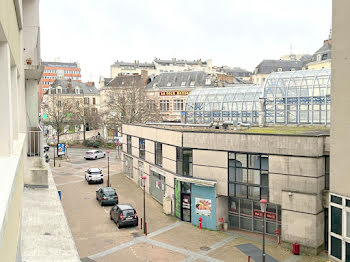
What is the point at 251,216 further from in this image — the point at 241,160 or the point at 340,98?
the point at 340,98

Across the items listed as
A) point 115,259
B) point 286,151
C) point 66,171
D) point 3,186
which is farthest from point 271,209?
point 66,171

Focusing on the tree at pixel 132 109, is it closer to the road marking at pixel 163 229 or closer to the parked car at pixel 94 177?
the parked car at pixel 94 177

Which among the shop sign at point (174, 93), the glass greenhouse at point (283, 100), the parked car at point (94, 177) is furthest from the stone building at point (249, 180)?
the shop sign at point (174, 93)

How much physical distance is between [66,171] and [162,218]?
23272mm

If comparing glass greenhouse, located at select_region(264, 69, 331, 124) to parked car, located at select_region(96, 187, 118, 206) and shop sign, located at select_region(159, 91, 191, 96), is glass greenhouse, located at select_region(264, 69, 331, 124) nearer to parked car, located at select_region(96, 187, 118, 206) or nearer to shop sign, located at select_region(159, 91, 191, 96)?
parked car, located at select_region(96, 187, 118, 206)

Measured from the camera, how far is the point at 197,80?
7031 centimetres

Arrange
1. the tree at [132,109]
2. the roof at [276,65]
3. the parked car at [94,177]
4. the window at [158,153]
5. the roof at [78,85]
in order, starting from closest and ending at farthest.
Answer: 1. the window at [158,153]
2. the parked car at [94,177]
3. the tree at [132,109]
4. the roof at [78,85]
5. the roof at [276,65]

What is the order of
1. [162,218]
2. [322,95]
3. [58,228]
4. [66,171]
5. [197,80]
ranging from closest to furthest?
[58,228]
[162,218]
[322,95]
[66,171]
[197,80]

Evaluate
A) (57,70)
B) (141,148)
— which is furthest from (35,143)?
(57,70)

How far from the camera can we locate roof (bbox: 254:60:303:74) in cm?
9612

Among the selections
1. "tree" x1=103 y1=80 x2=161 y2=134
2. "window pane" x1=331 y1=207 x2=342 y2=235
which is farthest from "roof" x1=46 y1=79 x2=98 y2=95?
"window pane" x1=331 y1=207 x2=342 y2=235

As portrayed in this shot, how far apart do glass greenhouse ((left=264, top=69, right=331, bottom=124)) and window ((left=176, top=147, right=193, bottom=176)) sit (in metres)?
10.5

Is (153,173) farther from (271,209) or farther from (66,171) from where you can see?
(66,171)

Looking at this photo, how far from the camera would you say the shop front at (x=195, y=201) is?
23.3m
